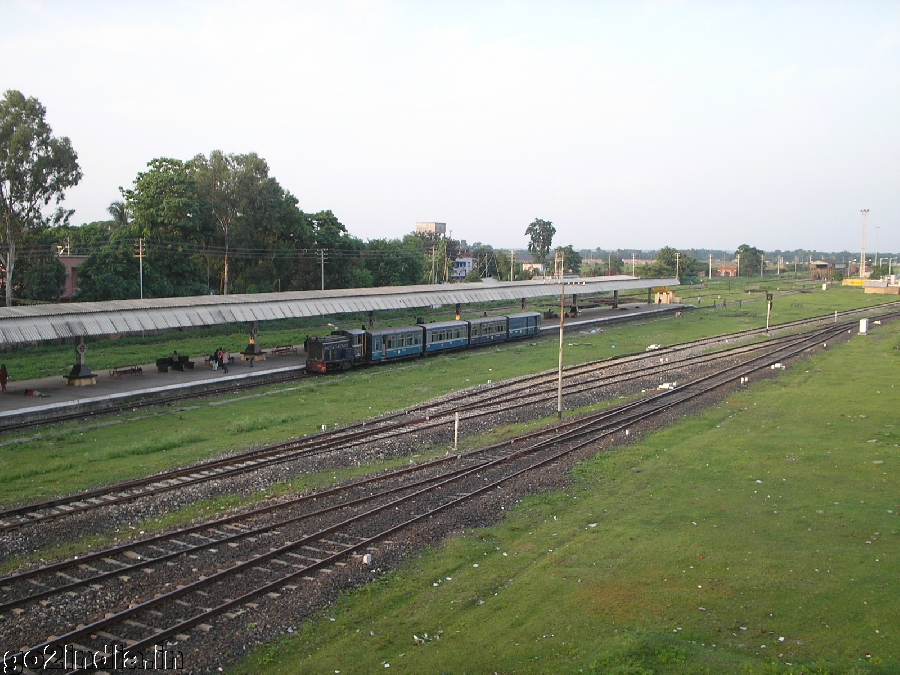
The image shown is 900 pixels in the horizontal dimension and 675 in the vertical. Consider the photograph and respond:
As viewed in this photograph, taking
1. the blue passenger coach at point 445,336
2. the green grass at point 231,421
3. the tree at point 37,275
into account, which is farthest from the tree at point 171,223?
the green grass at point 231,421

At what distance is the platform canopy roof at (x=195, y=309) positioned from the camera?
34.6 meters

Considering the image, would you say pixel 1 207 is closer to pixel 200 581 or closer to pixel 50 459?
pixel 50 459

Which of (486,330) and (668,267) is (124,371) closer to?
(486,330)

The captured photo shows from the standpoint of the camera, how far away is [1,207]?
176 feet

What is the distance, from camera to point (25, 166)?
54312 mm

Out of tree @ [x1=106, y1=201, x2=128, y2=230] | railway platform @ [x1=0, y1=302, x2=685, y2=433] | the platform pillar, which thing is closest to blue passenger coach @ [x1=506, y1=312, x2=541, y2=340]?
railway platform @ [x1=0, y1=302, x2=685, y2=433]

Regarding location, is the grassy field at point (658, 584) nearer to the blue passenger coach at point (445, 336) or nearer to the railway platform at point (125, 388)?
the railway platform at point (125, 388)

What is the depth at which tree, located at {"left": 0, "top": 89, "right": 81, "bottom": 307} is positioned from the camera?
175 feet

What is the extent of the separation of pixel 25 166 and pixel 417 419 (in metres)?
42.6

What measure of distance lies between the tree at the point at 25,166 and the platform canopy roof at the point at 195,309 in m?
16.0

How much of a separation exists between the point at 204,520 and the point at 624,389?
82.6 feet

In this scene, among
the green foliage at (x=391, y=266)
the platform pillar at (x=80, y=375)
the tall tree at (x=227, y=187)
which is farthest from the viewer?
the green foliage at (x=391, y=266)

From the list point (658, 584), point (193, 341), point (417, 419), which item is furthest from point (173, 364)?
point (658, 584)

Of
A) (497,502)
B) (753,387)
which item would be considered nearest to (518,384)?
(753,387)
